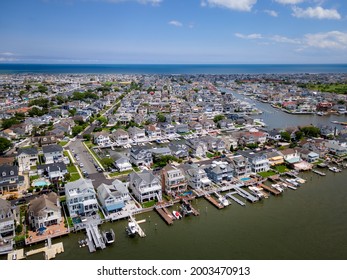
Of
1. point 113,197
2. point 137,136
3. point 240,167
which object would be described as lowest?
point 113,197

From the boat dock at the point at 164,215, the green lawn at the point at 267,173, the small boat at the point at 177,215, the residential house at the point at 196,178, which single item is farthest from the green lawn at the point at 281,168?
the boat dock at the point at 164,215

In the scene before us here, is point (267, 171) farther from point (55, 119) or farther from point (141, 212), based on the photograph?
point (55, 119)

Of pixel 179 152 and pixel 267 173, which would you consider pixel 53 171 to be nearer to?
pixel 179 152

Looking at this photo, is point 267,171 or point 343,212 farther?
point 267,171

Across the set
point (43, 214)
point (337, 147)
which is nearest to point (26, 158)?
point (43, 214)

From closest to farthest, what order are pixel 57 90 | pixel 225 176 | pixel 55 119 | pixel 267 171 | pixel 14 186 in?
pixel 14 186 → pixel 225 176 → pixel 267 171 → pixel 55 119 → pixel 57 90

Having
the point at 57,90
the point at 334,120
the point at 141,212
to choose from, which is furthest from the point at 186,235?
the point at 57,90

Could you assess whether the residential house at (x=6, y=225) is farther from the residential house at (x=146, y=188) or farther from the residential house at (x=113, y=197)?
the residential house at (x=146, y=188)
